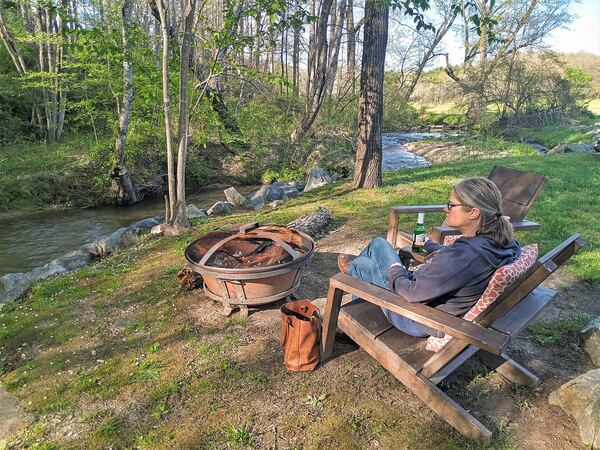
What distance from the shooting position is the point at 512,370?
2830 mm

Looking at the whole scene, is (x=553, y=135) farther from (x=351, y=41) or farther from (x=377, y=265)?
(x=377, y=265)

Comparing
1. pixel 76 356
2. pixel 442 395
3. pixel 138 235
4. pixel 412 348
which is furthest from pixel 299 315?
pixel 138 235

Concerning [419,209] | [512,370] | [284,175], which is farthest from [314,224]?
[284,175]

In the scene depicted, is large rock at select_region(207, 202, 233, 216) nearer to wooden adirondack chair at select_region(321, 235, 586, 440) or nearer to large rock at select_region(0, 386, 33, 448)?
large rock at select_region(0, 386, 33, 448)

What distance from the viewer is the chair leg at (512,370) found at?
9.16 ft

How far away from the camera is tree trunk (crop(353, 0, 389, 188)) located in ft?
26.5

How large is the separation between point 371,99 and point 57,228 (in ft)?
24.7

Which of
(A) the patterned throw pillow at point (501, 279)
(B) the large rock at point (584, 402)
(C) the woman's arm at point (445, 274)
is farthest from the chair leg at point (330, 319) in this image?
(B) the large rock at point (584, 402)

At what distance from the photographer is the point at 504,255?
7.68ft

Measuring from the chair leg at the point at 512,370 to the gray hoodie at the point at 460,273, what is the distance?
2.65 ft

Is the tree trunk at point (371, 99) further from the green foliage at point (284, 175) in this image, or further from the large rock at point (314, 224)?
the green foliage at point (284, 175)

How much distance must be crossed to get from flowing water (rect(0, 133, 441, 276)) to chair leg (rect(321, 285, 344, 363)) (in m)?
5.97

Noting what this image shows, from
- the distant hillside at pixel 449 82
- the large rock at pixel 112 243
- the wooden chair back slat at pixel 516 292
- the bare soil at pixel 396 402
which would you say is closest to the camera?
the wooden chair back slat at pixel 516 292

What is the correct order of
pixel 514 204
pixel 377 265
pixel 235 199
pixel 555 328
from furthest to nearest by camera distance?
pixel 235 199, pixel 514 204, pixel 555 328, pixel 377 265
